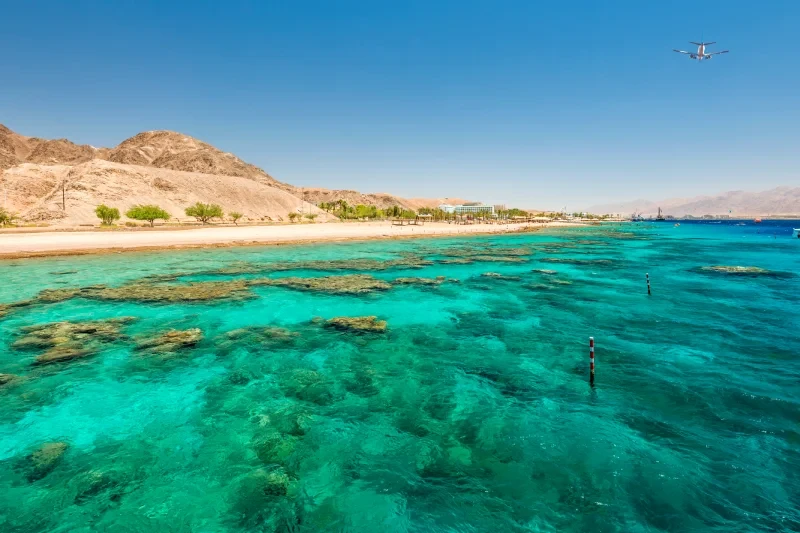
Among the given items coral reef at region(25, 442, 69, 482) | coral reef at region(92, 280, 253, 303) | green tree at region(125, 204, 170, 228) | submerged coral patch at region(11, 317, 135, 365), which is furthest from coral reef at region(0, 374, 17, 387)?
green tree at region(125, 204, 170, 228)

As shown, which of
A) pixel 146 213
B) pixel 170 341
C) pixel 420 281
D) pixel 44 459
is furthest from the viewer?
pixel 146 213

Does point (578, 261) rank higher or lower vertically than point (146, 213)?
lower

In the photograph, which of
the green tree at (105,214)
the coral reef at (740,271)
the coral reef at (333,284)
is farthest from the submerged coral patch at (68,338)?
the green tree at (105,214)

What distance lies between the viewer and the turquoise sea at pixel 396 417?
8789 millimetres

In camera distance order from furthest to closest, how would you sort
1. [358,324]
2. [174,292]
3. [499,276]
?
[499,276], [174,292], [358,324]

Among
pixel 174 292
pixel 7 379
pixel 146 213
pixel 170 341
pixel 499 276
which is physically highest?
pixel 146 213

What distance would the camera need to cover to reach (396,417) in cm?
1288

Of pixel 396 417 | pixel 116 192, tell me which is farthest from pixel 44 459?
pixel 116 192

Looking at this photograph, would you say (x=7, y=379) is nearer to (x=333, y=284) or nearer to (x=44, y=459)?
(x=44, y=459)

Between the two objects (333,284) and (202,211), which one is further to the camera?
Result: (202,211)

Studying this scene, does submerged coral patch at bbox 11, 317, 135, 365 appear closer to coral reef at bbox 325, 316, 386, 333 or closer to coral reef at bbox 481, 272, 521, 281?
coral reef at bbox 325, 316, 386, 333

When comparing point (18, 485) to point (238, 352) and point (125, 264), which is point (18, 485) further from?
point (125, 264)

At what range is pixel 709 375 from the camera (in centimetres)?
1609

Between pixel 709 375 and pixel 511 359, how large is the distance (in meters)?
8.49
